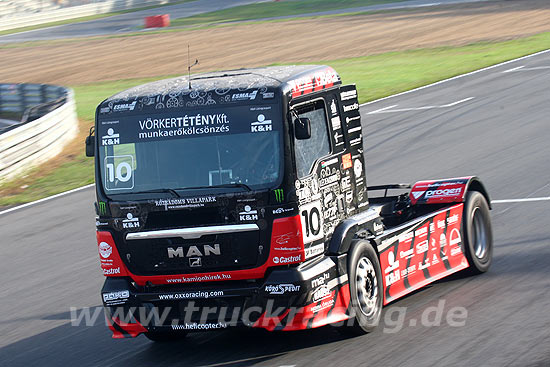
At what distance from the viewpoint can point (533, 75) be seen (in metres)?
26.5

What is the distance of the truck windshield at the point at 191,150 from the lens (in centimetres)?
766

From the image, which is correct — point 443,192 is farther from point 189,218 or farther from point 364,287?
point 189,218

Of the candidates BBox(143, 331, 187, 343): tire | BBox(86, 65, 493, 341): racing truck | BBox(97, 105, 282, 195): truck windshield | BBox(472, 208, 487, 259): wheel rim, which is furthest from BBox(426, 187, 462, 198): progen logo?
BBox(143, 331, 187, 343): tire

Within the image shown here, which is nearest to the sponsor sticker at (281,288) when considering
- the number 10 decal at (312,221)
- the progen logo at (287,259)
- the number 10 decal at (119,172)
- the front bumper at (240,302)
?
the front bumper at (240,302)

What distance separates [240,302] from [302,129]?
4.86 feet

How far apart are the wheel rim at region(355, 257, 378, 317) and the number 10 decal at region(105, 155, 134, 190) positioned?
2.07 m

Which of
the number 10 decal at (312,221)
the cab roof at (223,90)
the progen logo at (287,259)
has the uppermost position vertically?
the cab roof at (223,90)

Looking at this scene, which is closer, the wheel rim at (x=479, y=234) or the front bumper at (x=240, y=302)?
the front bumper at (x=240, y=302)

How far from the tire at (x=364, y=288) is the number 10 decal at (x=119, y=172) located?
6.43 feet

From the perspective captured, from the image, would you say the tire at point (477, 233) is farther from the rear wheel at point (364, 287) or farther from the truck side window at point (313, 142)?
the truck side window at point (313, 142)

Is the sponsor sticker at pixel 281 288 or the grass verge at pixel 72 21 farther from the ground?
the sponsor sticker at pixel 281 288

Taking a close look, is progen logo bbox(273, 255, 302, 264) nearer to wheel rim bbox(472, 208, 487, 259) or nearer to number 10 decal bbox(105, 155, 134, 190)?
number 10 decal bbox(105, 155, 134, 190)

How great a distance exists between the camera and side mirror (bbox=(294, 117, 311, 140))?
7.53 metres

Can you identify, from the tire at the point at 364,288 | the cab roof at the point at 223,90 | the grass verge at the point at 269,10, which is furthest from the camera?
the grass verge at the point at 269,10
